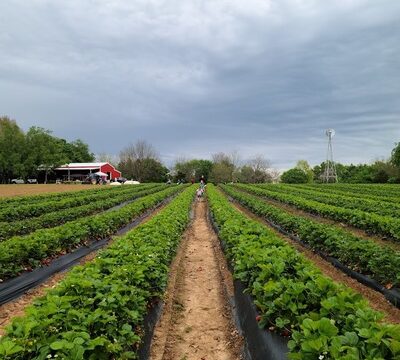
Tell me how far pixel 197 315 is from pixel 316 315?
3.51m


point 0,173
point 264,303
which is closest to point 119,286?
point 264,303

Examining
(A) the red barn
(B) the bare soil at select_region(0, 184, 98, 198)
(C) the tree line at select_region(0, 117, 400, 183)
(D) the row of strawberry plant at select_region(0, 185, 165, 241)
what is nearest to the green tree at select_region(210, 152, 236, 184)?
(C) the tree line at select_region(0, 117, 400, 183)

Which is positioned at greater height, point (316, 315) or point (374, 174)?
point (374, 174)

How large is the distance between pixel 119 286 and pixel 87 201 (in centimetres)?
2106

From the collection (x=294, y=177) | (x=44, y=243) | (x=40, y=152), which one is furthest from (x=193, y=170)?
(x=44, y=243)

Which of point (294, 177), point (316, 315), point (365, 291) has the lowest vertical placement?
point (365, 291)

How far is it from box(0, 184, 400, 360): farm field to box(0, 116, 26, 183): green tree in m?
58.1

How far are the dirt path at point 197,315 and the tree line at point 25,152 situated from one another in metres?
62.5

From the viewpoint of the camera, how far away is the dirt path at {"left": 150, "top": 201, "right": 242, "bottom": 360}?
5000mm

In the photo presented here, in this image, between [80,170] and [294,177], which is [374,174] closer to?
[294,177]

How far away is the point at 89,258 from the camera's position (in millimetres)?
9844

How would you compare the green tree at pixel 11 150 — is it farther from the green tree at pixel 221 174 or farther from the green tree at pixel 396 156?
the green tree at pixel 396 156

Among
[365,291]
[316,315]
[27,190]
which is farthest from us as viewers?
[27,190]

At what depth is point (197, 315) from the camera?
6.32m
